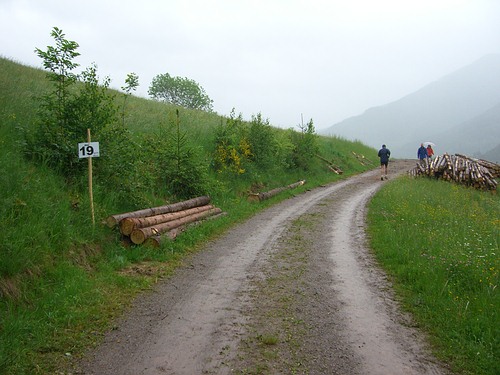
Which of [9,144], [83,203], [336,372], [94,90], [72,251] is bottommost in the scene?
[336,372]

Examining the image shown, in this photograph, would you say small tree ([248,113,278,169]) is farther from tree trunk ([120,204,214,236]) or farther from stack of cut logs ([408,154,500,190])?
stack of cut logs ([408,154,500,190])

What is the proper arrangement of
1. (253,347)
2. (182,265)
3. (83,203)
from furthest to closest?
(83,203) < (182,265) < (253,347)

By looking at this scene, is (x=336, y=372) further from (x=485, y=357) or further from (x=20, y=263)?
(x=20, y=263)

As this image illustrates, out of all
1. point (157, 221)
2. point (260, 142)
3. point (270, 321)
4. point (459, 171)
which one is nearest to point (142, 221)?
point (157, 221)

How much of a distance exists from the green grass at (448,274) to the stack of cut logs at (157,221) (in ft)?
16.5

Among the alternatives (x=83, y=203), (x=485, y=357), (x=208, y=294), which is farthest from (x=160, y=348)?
(x=83, y=203)

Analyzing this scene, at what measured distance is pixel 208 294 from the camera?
5922 mm

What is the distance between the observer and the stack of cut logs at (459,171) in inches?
822

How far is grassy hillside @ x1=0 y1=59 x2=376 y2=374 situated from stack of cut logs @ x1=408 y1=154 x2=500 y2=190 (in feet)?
47.5

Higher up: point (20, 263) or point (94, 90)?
point (94, 90)

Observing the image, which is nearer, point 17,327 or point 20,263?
point 17,327

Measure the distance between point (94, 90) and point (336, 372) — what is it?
841cm

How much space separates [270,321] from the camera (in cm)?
492

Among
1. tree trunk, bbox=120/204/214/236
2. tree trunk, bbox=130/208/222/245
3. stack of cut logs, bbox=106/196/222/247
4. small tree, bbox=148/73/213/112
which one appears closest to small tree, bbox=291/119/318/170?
stack of cut logs, bbox=106/196/222/247
